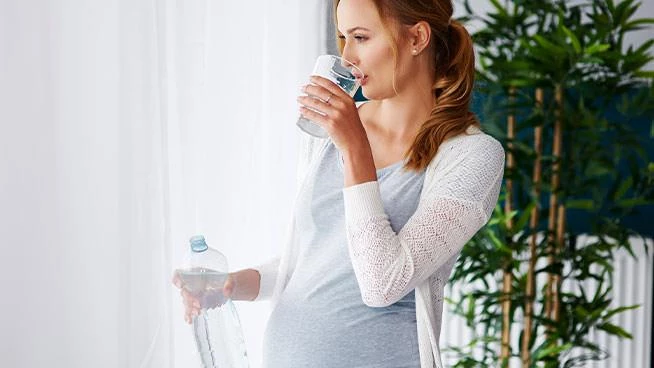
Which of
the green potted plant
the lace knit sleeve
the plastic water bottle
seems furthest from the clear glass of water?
the green potted plant

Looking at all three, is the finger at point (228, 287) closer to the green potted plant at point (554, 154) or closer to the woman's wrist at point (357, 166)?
the woman's wrist at point (357, 166)

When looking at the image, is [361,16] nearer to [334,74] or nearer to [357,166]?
[334,74]

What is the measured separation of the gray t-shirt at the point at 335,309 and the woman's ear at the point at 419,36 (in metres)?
0.17

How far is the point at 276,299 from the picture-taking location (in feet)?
5.33

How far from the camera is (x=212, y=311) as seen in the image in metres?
1.53

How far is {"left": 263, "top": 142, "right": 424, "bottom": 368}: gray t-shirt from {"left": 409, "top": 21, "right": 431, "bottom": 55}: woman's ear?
17 centimetres

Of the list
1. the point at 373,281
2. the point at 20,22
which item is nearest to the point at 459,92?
the point at 373,281

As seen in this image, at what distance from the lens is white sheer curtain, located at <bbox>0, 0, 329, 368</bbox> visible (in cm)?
108

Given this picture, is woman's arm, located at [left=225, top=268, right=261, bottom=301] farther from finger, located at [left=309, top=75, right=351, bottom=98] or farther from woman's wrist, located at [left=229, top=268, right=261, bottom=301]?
finger, located at [left=309, top=75, right=351, bottom=98]

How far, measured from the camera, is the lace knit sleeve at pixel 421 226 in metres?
1.43

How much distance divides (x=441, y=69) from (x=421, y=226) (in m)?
0.32

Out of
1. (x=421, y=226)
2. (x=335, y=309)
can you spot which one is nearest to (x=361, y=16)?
(x=421, y=226)

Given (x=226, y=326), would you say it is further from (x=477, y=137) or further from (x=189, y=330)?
(x=477, y=137)

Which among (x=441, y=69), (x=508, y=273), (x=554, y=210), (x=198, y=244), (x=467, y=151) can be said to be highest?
(x=441, y=69)
